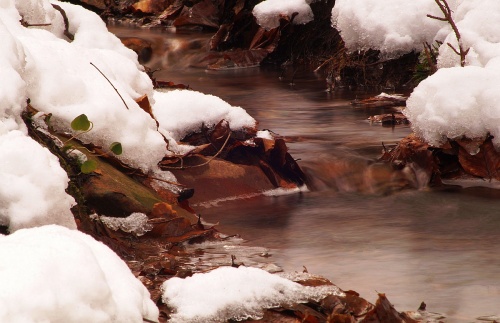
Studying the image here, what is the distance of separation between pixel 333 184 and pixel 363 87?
335cm

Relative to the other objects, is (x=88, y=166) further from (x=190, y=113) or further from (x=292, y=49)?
(x=292, y=49)

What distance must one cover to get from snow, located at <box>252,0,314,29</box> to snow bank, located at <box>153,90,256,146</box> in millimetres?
4956

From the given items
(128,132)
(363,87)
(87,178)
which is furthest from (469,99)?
(363,87)

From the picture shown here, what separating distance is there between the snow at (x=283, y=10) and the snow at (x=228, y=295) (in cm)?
712

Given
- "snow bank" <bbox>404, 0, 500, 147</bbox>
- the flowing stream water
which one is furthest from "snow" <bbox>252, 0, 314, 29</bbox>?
"snow bank" <bbox>404, 0, 500, 147</bbox>

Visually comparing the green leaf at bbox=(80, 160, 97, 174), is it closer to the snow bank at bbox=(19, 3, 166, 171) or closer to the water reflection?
the snow bank at bbox=(19, 3, 166, 171)

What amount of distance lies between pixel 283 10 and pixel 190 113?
5135 mm

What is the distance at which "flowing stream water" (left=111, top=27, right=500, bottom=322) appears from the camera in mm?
2377

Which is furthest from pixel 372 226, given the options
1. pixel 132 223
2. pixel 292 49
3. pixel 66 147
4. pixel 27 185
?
pixel 292 49

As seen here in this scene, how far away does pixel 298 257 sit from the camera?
2.72 metres

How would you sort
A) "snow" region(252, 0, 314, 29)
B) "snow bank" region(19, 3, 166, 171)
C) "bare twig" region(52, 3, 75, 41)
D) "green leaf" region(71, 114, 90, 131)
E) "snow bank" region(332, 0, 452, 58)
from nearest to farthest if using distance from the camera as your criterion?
1. "green leaf" region(71, 114, 90, 131)
2. "snow bank" region(19, 3, 166, 171)
3. "bare twig" region(52, 3, 75, 41)
4. "snow bank" region(332, 0, 452, 58)
5. "snow" region(252, 0, 314, 29)

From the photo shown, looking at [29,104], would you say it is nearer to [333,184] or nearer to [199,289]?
[199,289]

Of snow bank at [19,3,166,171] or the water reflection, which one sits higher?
snow bank at [19,3,166,171]

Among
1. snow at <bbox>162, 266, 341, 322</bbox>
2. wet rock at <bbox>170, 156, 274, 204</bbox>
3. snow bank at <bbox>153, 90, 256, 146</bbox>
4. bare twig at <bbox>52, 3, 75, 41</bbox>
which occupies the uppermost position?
bare twig at <bbox>52, 3, 75, 41</bbox>
